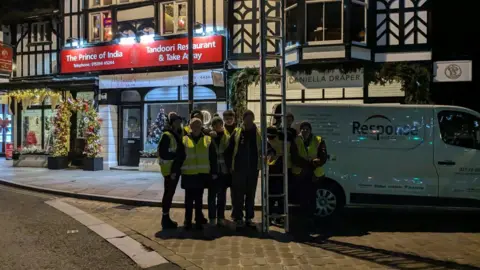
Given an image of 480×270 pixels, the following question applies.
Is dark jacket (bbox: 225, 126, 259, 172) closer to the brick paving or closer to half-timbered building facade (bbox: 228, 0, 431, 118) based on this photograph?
the brick paving

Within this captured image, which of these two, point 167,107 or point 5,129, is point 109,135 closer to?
point 167,107

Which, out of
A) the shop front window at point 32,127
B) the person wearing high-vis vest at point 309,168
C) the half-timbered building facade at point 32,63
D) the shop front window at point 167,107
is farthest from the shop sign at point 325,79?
the shop front window at point 32,127

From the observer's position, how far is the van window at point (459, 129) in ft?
26.0

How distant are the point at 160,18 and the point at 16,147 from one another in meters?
9.20

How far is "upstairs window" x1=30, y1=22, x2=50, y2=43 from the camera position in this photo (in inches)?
775

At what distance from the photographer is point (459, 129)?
802cm

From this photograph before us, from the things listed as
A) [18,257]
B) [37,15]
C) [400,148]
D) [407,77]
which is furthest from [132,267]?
[37,15]

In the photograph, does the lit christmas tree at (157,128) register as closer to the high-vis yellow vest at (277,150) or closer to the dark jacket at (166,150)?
the dark jacket at (166,150)

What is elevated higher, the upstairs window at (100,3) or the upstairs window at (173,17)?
the upstairs window at (100,3)

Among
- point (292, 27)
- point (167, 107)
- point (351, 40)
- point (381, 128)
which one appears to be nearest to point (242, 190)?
point (381, 128)

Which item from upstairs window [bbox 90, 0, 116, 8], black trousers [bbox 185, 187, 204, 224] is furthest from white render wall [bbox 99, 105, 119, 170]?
black trousers [bbox 185, 187, 204, 224]

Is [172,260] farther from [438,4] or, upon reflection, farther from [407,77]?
[438,4]

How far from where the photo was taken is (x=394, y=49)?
564 inches

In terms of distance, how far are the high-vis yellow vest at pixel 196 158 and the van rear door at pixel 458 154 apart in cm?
393
